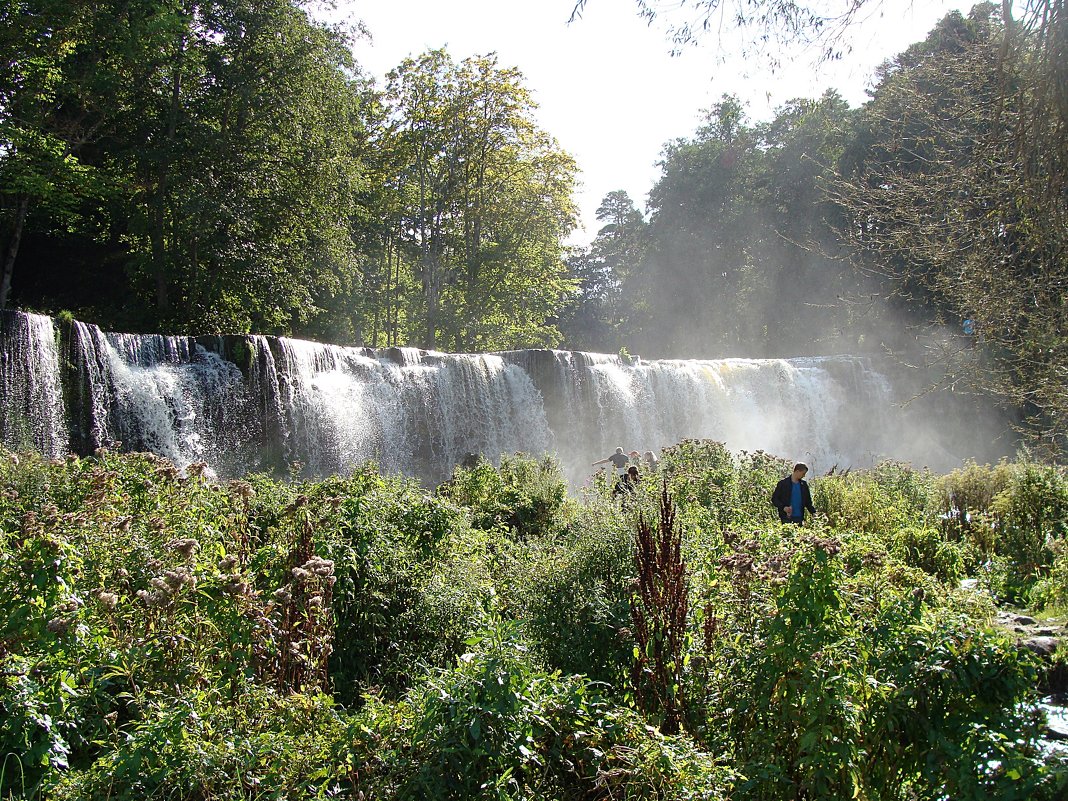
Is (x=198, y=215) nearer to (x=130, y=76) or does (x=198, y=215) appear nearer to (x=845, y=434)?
(x=130, y=76)

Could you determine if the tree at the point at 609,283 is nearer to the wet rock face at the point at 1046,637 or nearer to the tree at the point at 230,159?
the tree at the point at 230,159

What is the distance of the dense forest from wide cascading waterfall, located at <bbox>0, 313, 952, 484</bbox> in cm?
488

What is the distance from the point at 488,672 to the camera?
9.26 feet

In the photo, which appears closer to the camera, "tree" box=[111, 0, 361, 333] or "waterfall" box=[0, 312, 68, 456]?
"waterfall" box=[0, 312, 68, 456]

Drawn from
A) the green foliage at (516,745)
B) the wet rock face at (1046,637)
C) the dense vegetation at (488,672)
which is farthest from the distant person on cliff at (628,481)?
the green foliage at (516,745)

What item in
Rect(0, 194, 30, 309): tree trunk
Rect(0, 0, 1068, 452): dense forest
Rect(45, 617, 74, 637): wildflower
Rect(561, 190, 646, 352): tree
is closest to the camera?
Rect(45, 617, 74, 637): wildflower

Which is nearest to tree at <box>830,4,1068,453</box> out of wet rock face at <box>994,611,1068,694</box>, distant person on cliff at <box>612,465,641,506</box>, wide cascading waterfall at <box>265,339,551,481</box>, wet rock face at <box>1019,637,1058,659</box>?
wet rock face at <box>994,611,1068,694</box>

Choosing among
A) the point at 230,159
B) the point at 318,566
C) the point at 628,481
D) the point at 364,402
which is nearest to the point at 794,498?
the point at 628,481

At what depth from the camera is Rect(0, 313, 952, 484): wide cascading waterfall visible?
1366 cm

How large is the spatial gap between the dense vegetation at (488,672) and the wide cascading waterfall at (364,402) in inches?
248

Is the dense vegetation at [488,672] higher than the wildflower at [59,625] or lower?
lower

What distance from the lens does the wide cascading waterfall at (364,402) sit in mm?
13664

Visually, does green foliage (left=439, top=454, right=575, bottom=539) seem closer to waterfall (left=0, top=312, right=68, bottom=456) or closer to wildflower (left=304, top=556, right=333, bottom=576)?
wildflower (left=304, top=556, right=333, bottom=576)

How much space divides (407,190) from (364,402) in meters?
15.6
